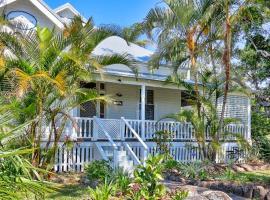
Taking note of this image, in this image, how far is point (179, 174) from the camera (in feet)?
43.7

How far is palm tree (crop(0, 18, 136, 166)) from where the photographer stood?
1043 centimetres

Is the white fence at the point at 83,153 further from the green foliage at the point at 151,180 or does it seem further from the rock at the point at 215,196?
the green foliage at the point at 151,180

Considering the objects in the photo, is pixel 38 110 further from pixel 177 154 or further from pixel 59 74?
pixel 177 154

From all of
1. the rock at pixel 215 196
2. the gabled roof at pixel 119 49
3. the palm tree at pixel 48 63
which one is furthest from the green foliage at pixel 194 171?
the gabled roof at pixel 119 49

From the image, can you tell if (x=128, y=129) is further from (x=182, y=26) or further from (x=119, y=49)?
(x=119, y=49)

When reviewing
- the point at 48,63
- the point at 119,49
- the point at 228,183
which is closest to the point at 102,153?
the point at 48,63

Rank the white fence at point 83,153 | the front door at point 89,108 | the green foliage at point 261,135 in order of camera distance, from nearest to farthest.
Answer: the white fence at point 83,153 < the front door at point 89,108 < the green foliage at point 261,135

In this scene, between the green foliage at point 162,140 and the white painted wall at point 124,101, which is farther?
the white painted wall at point 124,101

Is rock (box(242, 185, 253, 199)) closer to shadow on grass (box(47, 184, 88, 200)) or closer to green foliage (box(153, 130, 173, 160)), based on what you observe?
shadow on grass (box(47, 184, 88, 200))

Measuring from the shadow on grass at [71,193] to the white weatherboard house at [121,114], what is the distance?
9.13ft

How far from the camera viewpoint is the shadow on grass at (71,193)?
960 cm

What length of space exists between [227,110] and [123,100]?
6.13 meters

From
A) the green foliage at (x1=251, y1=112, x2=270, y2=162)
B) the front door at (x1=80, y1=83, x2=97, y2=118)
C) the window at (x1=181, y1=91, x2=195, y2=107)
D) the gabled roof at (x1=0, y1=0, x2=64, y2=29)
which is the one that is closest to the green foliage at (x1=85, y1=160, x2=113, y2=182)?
the window at (x1=181, y1=91, x2=195, y2=107)

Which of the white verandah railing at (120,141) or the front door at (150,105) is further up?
the front door at (150,105)
